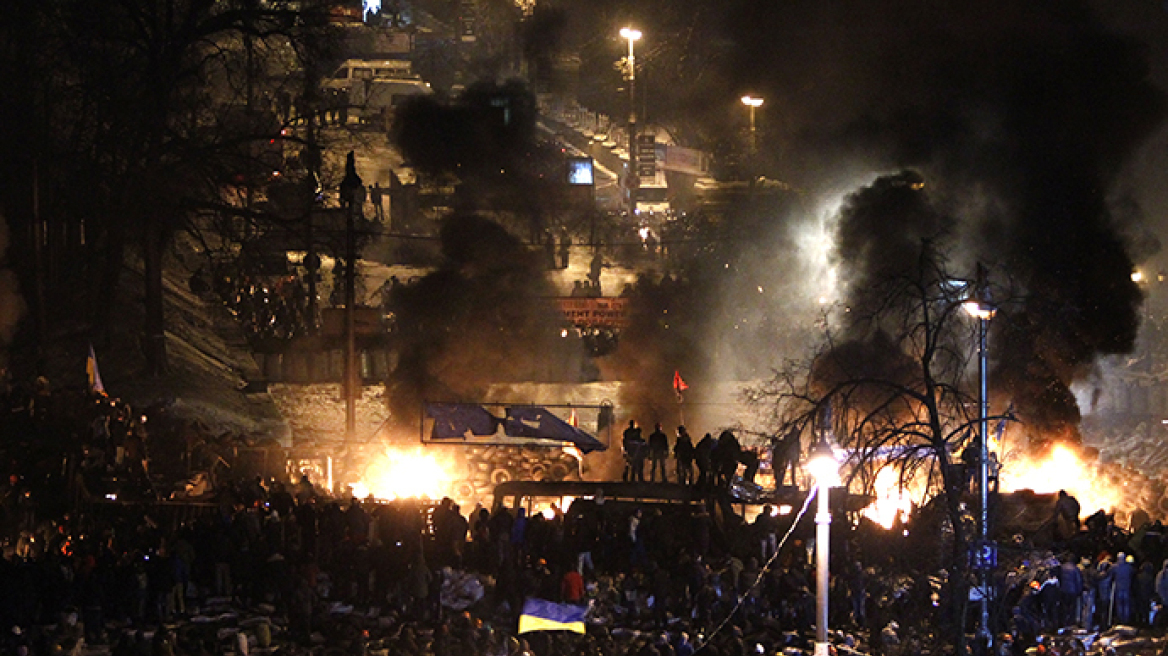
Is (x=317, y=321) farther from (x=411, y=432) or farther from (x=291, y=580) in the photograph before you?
(x=291, y=580)

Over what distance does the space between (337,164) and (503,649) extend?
4189 cm

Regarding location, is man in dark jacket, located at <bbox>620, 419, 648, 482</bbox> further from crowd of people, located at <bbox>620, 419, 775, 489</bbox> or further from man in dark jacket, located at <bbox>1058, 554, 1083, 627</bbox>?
man in dark jacket, located at <bbox>1058, 554, 1083, 627</bbox>

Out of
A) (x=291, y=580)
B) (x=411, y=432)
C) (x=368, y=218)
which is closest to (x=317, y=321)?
(x=411, y=432)

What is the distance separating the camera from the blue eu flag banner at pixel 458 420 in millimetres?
26547

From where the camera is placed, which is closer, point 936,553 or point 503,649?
point 503,649

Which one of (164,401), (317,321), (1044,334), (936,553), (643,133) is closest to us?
(936,553)

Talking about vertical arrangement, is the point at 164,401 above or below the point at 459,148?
below

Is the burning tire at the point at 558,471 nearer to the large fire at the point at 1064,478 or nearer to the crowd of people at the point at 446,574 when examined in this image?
the crowd of people at the point at 446,574

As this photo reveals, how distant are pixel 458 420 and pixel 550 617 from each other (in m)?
8.37

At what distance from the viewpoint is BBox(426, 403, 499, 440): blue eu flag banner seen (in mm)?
26547

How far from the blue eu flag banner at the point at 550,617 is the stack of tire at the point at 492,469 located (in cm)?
945

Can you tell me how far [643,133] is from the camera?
63.9 metres

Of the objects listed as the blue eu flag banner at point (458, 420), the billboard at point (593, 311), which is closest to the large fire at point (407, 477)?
the blue eu flag banner at point (458, 420)

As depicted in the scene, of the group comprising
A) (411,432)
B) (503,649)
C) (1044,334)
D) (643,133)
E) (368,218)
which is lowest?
(503,649)
